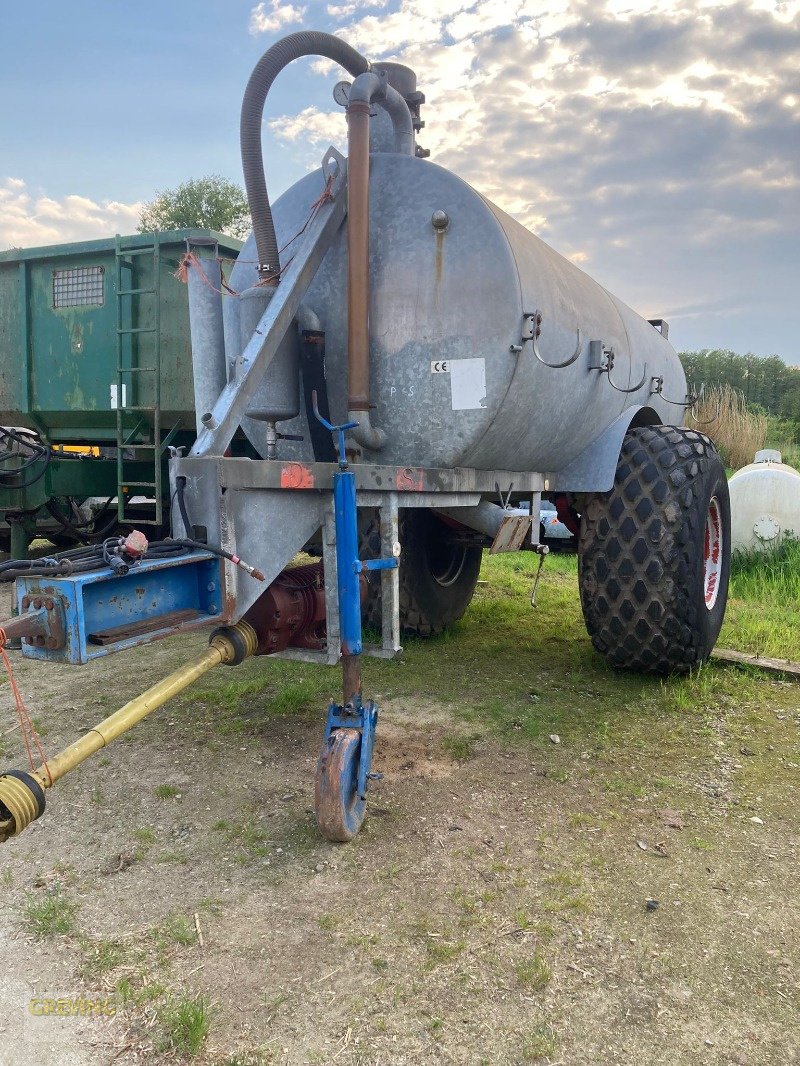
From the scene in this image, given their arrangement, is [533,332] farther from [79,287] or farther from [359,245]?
[79,287]

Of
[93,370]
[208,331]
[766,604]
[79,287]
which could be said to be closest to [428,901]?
[208,331]

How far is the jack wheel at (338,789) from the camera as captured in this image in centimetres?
271

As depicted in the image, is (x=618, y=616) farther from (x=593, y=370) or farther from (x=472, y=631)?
(x=472, y=631)

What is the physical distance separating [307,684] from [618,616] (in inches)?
67.4

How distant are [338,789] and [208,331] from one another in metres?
1.97

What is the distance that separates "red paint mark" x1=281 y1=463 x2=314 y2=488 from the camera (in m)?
2.71

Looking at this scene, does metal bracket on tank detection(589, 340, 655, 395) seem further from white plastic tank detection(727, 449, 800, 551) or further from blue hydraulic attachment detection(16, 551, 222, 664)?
white plastic tank detection(727, 449, 800, 551)

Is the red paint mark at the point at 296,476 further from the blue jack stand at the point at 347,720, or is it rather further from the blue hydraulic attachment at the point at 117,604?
the blue hydraulic attachment at the point at 117,604

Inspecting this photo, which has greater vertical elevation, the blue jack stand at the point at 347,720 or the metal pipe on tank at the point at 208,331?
the metal pipe on tank at the point at 208,331

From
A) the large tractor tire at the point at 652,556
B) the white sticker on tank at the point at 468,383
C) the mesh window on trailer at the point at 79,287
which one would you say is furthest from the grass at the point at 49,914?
the mesh window on trailer at the point at 79,287

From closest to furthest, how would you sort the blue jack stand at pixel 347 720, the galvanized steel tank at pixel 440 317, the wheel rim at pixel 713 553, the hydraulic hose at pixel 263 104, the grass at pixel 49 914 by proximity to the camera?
the grass at pixel 49 914, the blue jack stand at pixel 347 720, the hydraulic hose at pixel 263 104, the galvanized steel tank at pixel 440 317, the wheel rim at pixel 713 553

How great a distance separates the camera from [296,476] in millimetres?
2746

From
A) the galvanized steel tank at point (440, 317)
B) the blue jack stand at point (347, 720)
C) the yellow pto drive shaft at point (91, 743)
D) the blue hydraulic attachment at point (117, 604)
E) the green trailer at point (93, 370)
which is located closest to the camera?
the yellow pto drive shaft at point (91, 743)

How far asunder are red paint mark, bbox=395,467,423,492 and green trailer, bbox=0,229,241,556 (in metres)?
3.07
